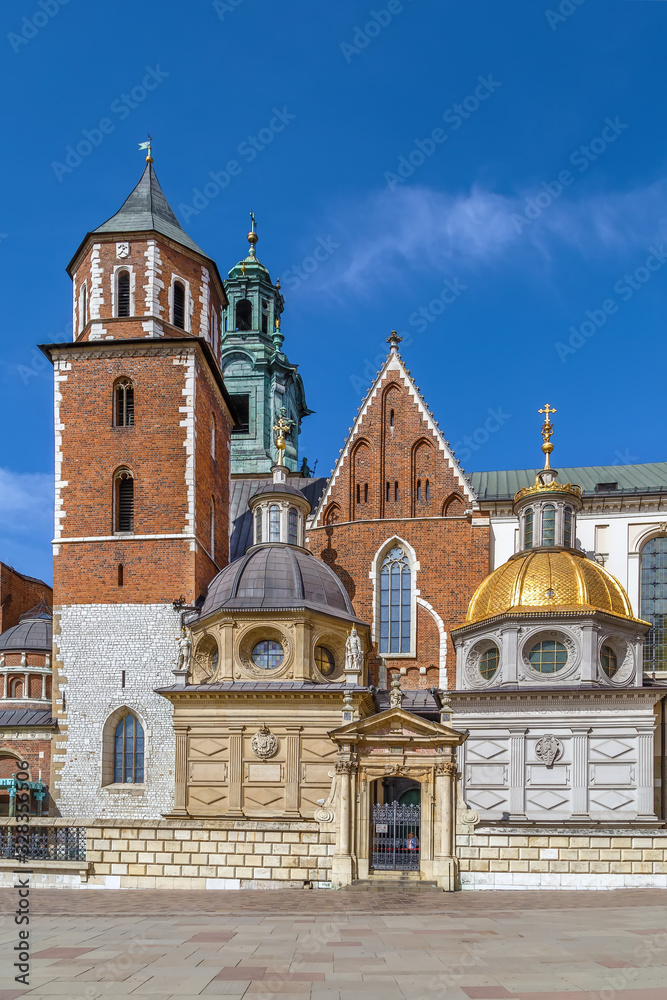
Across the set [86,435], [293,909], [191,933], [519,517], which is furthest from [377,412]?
[191,933]

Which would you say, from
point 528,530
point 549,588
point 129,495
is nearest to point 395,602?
point 528,530

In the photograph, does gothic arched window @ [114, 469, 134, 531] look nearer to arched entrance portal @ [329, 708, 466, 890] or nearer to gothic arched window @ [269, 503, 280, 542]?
gothic arched window @ [269, 503, 280, 542]

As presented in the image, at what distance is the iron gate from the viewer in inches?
837

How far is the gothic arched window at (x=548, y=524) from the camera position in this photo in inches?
1368

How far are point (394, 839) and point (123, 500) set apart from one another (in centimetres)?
1742

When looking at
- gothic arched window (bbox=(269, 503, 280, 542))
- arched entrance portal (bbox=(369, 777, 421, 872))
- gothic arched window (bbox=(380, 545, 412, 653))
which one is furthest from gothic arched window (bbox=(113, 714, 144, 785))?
arched entrance portal (bbox=(369, 777, 421, 872))

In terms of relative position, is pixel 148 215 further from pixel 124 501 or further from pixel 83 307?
pixel 124 501

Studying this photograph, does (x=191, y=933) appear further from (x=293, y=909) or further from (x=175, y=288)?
(x=175, y=288)

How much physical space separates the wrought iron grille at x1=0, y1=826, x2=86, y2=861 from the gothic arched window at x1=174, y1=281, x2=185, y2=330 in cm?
1983

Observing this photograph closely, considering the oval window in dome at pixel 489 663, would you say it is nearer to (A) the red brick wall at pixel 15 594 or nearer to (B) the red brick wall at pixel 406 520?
(B) the red brick wall at pixel 406 520

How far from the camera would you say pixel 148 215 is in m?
37.6

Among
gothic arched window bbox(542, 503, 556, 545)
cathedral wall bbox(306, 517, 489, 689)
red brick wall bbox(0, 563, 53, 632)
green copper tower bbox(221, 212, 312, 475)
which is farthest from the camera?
green copper tower bbox(221, 212, 312, 475)

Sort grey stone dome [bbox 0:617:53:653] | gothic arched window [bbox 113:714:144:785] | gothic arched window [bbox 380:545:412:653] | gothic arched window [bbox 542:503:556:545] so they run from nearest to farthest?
1. gothic arched window [bbox 113:714:144:785]
2. gothic arched window [bbox 542:503:556:545]
3. gothic arched window [bbox 380:545:412:653]
4. grey stone dome [bbox 0:617:53:653]

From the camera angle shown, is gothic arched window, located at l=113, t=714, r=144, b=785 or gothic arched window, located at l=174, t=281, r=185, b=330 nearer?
gothic arched window, located at l=113, t=714, r=144, b=785
